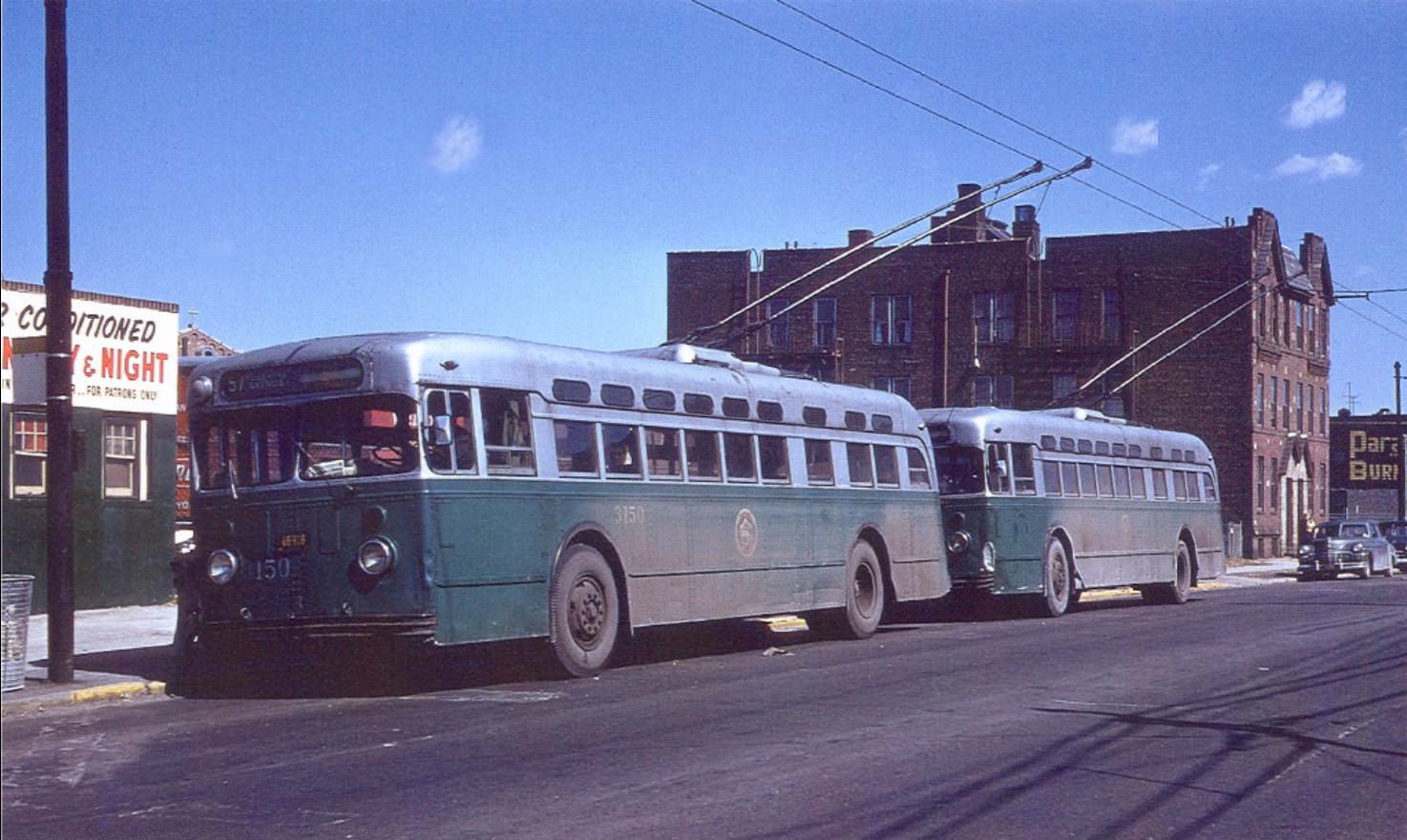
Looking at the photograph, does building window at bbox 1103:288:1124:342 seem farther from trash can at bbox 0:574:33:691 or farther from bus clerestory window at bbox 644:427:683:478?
trash can at bbox 0:574:33:691

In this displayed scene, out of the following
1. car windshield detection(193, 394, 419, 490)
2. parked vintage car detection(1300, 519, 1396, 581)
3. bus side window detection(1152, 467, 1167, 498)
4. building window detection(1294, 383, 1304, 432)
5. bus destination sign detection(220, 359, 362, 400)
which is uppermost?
building window detection(1294, 383, 1304, 432)

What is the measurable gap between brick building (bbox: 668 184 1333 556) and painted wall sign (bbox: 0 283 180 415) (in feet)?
125

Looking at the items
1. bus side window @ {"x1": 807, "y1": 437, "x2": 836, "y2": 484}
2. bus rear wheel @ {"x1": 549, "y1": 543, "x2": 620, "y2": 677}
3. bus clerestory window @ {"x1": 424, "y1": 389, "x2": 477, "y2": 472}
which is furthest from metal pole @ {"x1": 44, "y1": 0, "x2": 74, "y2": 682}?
bus side window @ {"x1": 807, "y1": 437, "x2": 836, "y2": 484}

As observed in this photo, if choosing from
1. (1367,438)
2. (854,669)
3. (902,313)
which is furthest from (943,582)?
(1367,438)

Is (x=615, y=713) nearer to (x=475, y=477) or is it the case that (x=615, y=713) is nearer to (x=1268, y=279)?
(x=475, y=477)

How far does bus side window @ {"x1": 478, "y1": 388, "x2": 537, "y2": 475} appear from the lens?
1396cm

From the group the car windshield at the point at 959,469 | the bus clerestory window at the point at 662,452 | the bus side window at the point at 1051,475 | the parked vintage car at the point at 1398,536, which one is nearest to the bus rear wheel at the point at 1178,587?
the bus side window at the point at 1051,475

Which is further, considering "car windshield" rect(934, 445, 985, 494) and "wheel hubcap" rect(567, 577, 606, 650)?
"car windshield" rect(934, 445, 985, 494)

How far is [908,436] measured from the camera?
21.9m

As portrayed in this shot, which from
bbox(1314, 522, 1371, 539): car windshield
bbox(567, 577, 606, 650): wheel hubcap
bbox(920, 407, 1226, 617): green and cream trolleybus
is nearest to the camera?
bbox(567, 577, 606, 650): wheel hubcap

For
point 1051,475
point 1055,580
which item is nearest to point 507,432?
point 1051,475

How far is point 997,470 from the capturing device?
79.0 ft

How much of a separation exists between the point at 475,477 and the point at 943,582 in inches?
398

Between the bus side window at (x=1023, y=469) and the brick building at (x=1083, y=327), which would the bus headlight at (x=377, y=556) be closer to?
the bus side window at (x=1023, y=469)
